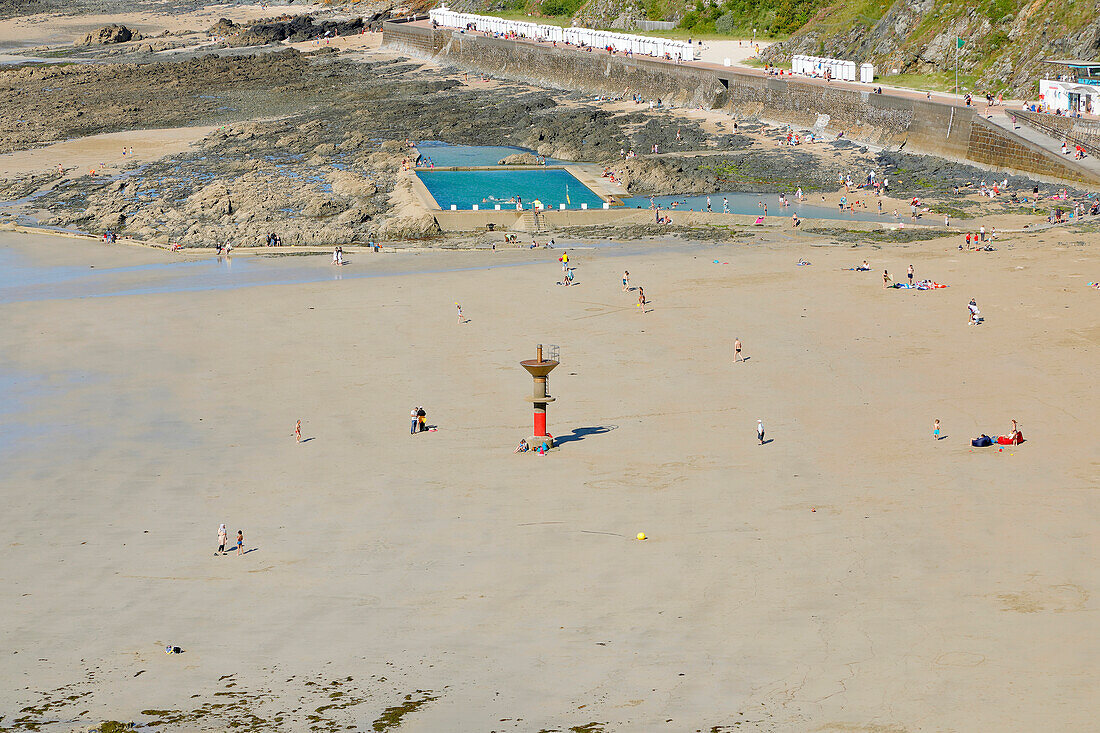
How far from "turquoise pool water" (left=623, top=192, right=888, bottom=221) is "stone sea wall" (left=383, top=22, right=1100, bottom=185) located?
21.0ft

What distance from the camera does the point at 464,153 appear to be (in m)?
64.4

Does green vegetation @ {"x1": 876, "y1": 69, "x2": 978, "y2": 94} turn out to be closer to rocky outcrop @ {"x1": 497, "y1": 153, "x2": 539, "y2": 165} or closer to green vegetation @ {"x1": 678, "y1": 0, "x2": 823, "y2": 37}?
green vegetation @ {"x1": 678, "y1": 0, "x2": 823, "y2": 37}

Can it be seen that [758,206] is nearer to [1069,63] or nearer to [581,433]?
[1069,63]

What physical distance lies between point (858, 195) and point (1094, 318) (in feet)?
65.2

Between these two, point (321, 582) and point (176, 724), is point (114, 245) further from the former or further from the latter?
point (176, 724)

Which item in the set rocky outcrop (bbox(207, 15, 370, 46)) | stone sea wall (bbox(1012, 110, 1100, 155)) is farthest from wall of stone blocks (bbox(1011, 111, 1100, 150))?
rocky outcrop (bbox(207, 15, 370, 46))

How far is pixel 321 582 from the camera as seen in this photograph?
66.4 feet

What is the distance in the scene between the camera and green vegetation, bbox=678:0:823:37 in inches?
3228

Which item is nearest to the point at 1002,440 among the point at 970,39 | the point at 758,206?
the point at 758,206

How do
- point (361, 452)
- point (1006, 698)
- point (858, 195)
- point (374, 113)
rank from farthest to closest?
1. point (374, 113)
2. point (858, 195)
3. point (361, 452)
4. point (1006, 698)

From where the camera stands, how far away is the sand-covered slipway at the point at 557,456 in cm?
1694

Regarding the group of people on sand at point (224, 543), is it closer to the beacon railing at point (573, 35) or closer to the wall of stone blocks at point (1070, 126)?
the wall of stone blocks at point (1070, 126)

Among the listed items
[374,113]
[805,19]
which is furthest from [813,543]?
[805,19]

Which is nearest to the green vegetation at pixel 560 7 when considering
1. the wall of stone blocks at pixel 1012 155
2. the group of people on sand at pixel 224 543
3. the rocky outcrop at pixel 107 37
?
the rocky outcrop at pixel 107 37
